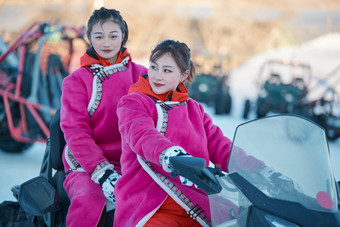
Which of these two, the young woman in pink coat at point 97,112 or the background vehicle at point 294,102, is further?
the background vehicle at point 294,102

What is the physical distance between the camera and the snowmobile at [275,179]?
36.4 inches

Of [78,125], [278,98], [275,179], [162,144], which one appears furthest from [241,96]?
[275,179]

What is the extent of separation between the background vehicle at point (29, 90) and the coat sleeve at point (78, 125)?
1.97 meters

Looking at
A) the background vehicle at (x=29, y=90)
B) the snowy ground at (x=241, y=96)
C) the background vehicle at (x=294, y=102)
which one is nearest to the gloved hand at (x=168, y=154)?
the snowy ground at (x=241, y=96)

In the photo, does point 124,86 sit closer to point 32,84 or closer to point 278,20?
point 32,84

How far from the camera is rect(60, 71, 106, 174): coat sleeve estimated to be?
1.64 metres

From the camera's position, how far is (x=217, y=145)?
1568 millimetres

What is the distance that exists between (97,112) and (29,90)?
2.40 m

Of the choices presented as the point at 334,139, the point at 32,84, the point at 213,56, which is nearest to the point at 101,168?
the point at 32,84

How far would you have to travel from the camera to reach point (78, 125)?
5.53 feet

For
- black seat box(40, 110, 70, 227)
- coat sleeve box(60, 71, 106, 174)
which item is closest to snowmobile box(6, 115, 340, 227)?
coat sleeve box(60, 71, 106, 174)

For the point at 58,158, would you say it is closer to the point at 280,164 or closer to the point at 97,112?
the point at 97,112

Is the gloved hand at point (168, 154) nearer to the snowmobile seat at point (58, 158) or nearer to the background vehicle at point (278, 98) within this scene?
the snowmobile seat at point (58, 158)

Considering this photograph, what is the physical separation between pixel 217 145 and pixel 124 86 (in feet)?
1.91
